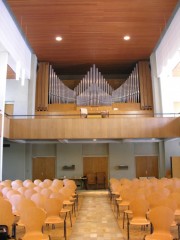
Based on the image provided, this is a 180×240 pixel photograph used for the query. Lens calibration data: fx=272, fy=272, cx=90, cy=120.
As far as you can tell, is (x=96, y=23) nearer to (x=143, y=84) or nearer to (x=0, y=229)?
(x=143, y=84)

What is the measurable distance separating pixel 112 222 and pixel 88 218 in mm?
853

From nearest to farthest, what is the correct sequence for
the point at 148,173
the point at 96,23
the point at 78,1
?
the point at 78,1 → the point at 96,23 → the point at 148,173

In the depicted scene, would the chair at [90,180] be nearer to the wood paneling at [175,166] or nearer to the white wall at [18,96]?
the wood paneling at [175,166]

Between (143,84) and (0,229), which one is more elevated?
(143,84)

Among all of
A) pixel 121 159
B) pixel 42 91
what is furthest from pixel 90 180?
pixel 42 91

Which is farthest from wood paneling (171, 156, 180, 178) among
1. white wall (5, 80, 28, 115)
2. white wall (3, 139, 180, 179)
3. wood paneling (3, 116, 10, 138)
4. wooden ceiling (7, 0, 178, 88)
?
wood paneling (3, 116, 10, 138)

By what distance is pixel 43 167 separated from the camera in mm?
15906

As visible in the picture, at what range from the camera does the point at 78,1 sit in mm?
9898

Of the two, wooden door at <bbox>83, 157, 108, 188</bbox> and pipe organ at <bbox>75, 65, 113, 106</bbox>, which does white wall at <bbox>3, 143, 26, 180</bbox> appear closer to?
wooden door at <bbox>83, 157, 108, 188</bbox>

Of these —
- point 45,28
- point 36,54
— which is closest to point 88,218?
point 45,28

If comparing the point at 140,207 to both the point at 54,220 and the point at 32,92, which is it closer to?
the point at 54,220

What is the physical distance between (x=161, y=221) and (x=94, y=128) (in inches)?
298

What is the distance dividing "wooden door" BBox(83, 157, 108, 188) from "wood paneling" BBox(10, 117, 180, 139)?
451 cm

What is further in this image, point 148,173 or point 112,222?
point 148,173
